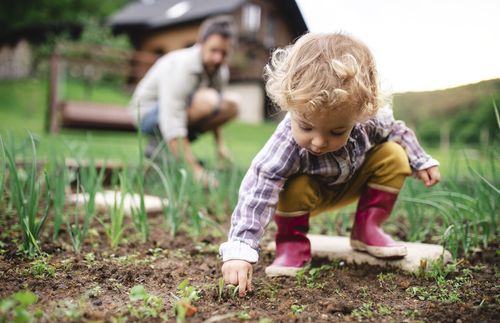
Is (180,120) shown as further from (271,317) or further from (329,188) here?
(271,317)

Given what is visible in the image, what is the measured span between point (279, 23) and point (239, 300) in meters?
20.6

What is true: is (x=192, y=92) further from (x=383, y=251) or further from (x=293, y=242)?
(x=383, y=251)

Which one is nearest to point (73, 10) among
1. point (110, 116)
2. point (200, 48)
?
point (110, 116)

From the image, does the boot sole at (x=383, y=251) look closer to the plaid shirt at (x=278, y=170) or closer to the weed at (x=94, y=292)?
the plaid shirt at (x=278, y=170)

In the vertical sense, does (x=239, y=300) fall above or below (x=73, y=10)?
below

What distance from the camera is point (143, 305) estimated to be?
3.68 feet

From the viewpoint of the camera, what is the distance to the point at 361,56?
53.6 inches

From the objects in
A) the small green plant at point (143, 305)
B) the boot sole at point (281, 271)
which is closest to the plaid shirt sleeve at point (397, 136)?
the boot sole at point (281, 271)

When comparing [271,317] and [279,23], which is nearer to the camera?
[271,317]

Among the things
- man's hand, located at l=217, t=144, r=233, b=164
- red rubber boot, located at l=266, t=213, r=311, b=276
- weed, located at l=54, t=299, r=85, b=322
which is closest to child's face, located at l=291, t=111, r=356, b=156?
red rubber boot, located at l=266, t=213, r=311, b=276

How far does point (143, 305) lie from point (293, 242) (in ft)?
2.10

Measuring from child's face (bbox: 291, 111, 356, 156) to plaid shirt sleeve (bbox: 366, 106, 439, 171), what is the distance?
0.32 m

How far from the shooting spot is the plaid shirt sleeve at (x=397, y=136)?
1.67 m

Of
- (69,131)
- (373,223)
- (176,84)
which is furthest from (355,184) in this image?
(69,131)
